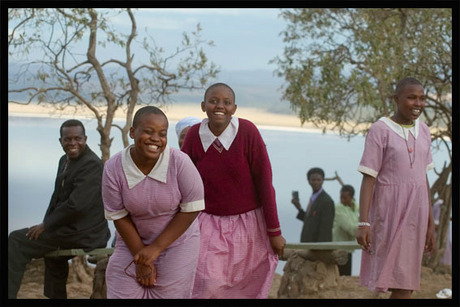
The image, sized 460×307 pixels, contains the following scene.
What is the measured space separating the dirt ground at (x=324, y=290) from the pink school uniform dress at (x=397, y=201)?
8.94 ft

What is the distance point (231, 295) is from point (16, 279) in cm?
253

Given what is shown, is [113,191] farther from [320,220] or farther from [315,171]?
[315,171]

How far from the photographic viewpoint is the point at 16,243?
24.2 feet

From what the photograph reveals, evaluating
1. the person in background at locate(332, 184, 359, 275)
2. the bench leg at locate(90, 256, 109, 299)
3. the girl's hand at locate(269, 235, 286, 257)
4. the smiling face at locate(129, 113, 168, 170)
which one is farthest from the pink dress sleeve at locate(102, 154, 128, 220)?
the person in background at locate(332, 184, 359, 275)

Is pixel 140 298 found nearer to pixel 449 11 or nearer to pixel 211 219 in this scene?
pixel 211 219

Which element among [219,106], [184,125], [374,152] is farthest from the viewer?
[184,125]

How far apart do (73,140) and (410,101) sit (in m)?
2.99

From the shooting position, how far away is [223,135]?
556 cm

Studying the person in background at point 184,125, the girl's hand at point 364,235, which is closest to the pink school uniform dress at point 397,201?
the girl's hand at point 364,235

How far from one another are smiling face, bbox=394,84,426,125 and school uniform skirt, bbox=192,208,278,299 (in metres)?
1.26

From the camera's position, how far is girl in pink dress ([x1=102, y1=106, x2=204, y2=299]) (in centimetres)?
479

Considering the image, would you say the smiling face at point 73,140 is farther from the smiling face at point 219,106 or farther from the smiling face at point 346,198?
the smiling face at point 346,198

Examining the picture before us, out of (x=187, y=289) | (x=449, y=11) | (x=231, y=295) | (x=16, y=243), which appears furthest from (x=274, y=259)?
(x=449, y=11)

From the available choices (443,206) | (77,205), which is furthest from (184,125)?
(443,206)
